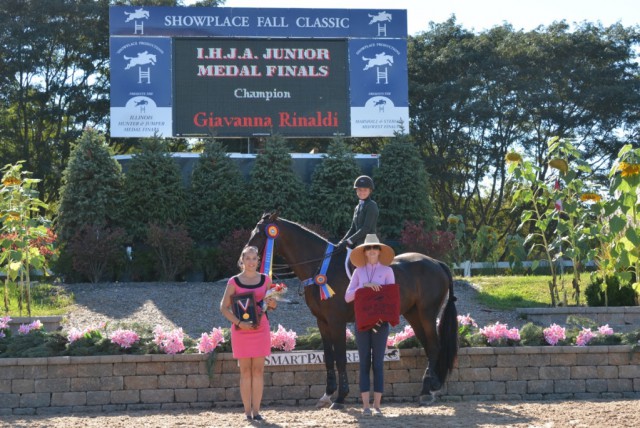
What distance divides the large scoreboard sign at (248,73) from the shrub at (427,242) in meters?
3.94

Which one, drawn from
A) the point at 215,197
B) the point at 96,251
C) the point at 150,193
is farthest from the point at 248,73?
the point at 96,251

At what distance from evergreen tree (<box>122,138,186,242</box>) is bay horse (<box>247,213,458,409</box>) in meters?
8.51

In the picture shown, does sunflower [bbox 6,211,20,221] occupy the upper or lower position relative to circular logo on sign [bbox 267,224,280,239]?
upper

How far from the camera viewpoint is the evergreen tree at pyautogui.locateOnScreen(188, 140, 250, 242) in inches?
702

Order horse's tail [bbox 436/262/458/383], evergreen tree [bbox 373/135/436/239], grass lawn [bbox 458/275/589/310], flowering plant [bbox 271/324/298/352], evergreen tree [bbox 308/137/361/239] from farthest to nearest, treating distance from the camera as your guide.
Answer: evergreen tree [bbox 373/135/436/239], evergreen tree [bbox 308/137/361/239], grass lawn [bbox 458/275/589/310], flowering plant [bbox 271/324/298/352], horse's tail [bbox 436/262/458/383]

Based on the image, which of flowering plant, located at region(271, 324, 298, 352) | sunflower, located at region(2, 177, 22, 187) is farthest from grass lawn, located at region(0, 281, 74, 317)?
flowering plant, located at region(271, 324, 298, 352)

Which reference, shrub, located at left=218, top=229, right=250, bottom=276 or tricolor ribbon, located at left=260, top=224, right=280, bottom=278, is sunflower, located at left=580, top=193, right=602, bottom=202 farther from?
tricolor ribbon, located at left=260, top=224, right=280, bottom=278

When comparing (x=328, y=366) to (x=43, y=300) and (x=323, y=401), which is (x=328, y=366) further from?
(x=43, y=300)

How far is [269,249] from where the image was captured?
9031mm

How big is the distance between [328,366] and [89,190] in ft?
31.6

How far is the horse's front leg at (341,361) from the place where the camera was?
29.0 feet

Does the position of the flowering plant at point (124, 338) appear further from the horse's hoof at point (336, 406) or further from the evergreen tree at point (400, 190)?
the evergreen tree at point (400, 190)

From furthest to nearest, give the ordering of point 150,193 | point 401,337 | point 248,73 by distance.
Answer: point 248,73 → point 150,193 → point 401,337

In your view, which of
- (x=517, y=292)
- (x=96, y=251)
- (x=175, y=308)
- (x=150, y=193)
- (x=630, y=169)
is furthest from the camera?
(x=150, y=193)
